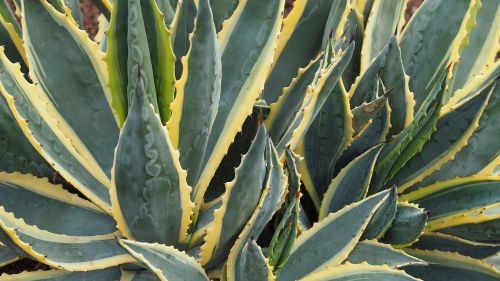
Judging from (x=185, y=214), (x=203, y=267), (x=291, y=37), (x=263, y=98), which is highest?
(x=291, y=37)

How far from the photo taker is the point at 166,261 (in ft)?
2.63

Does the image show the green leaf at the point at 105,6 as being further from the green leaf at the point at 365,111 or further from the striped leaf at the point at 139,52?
the green leaf at the point at 365,111

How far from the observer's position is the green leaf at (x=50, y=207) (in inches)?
38.1

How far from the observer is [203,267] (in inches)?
37.2

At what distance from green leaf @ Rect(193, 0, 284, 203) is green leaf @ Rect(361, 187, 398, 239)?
0.26 metres

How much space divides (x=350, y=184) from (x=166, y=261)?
1.28 feet

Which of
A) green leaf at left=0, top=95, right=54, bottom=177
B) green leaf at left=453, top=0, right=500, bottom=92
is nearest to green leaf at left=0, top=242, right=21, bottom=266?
green leaf at left=0, top=95, right=54, bottom=177

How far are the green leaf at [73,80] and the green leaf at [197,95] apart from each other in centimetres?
17

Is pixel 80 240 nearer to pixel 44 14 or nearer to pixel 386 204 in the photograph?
pixel 44 14

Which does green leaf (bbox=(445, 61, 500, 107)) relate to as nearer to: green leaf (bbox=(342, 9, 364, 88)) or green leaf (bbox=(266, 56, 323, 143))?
green leaf (bbox=(342, 9, 364, 88))

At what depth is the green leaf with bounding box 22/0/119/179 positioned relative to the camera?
97 cm

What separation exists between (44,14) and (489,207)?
806mm

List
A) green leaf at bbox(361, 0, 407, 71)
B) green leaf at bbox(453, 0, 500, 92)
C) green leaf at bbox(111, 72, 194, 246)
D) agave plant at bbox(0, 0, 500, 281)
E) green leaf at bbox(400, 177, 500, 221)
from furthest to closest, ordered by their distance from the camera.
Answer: green leaf at bbox(453, 0, 500, 92) < green leaf at bbox(361, 0, 407, 71) < green leaf at bbox(400, 177, 500, 221) < agave plant at bbox(0, 0, 500, 281) < green leaf at bbox(111, 72, 194, 246)

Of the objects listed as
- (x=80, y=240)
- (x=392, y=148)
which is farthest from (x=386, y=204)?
(x=80, y=240)
